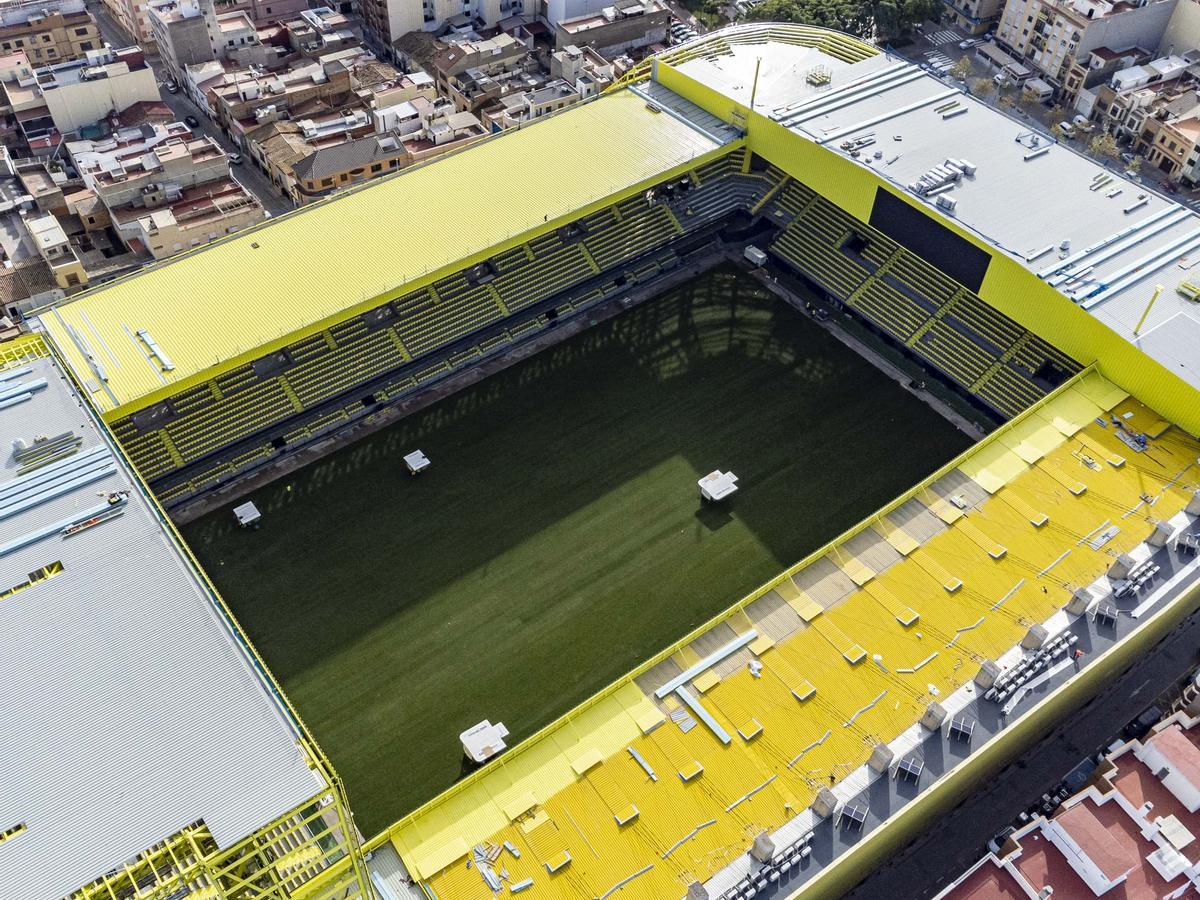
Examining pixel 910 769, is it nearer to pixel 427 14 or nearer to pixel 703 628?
pixel 703 628

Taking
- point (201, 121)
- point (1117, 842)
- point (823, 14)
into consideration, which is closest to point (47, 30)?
point (201, 121)

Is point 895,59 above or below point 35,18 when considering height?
above

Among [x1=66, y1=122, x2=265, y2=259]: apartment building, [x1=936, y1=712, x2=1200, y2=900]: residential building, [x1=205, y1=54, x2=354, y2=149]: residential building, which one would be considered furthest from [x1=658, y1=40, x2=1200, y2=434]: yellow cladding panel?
[x1=66, y1=122, x2=265, y2=259]: apartment building

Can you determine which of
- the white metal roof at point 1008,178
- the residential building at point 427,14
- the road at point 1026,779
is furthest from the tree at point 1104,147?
the residential building at point 427,14

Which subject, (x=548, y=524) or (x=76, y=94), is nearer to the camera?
(x=548, y=524)

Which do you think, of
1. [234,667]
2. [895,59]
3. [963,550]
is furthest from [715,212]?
[234,667]

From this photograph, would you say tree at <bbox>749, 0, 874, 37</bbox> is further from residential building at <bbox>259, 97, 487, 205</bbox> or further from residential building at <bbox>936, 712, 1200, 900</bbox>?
residential building at <bbox>936, 712, 1200, 900</bbox>

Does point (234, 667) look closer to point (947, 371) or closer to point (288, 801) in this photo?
point (288, 801)
